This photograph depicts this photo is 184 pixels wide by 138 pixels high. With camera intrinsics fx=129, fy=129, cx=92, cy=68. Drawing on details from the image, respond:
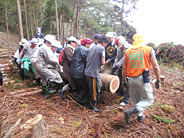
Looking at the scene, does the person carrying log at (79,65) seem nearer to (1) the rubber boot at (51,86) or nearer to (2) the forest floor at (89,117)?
(2) the forest floor at (89,117)

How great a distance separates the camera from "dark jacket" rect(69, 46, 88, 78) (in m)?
3.80

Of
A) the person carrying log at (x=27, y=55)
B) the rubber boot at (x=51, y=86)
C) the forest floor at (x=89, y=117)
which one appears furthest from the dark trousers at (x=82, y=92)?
the person carrying log at (x=27, y=55)

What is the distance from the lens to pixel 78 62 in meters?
3.83

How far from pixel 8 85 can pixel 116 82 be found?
4.28 metres

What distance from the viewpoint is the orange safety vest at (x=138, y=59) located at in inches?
109

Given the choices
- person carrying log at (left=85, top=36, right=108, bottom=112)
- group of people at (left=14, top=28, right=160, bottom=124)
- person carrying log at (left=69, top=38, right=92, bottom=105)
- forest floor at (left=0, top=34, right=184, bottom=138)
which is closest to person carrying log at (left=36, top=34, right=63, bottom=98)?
group of people at (left=14, top=28, right=160, bottom=124)

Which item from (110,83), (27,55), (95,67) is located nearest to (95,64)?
(95,67)

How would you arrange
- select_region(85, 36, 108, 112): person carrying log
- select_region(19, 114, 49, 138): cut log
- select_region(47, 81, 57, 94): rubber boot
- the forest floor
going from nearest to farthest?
select_region(19, 114, 49, 138): cut log → the forest floor → select_region(85, 36, 108, 112): person carrying log → select_region(47, 81, 57, 94): rubber boot

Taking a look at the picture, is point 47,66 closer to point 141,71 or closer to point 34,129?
point 34,129

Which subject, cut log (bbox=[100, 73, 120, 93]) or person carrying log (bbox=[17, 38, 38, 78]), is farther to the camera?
person carrying log (bbox=[17, 38, 38, 78])

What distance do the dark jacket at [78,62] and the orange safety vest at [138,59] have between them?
1396mm

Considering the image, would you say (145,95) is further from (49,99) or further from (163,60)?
(163,60)

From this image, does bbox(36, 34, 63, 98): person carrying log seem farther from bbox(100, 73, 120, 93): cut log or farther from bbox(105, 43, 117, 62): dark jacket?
bbox(105, 43, 117, 62): dark jacket

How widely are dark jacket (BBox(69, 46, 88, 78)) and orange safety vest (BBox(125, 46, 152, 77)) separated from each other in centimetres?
140
